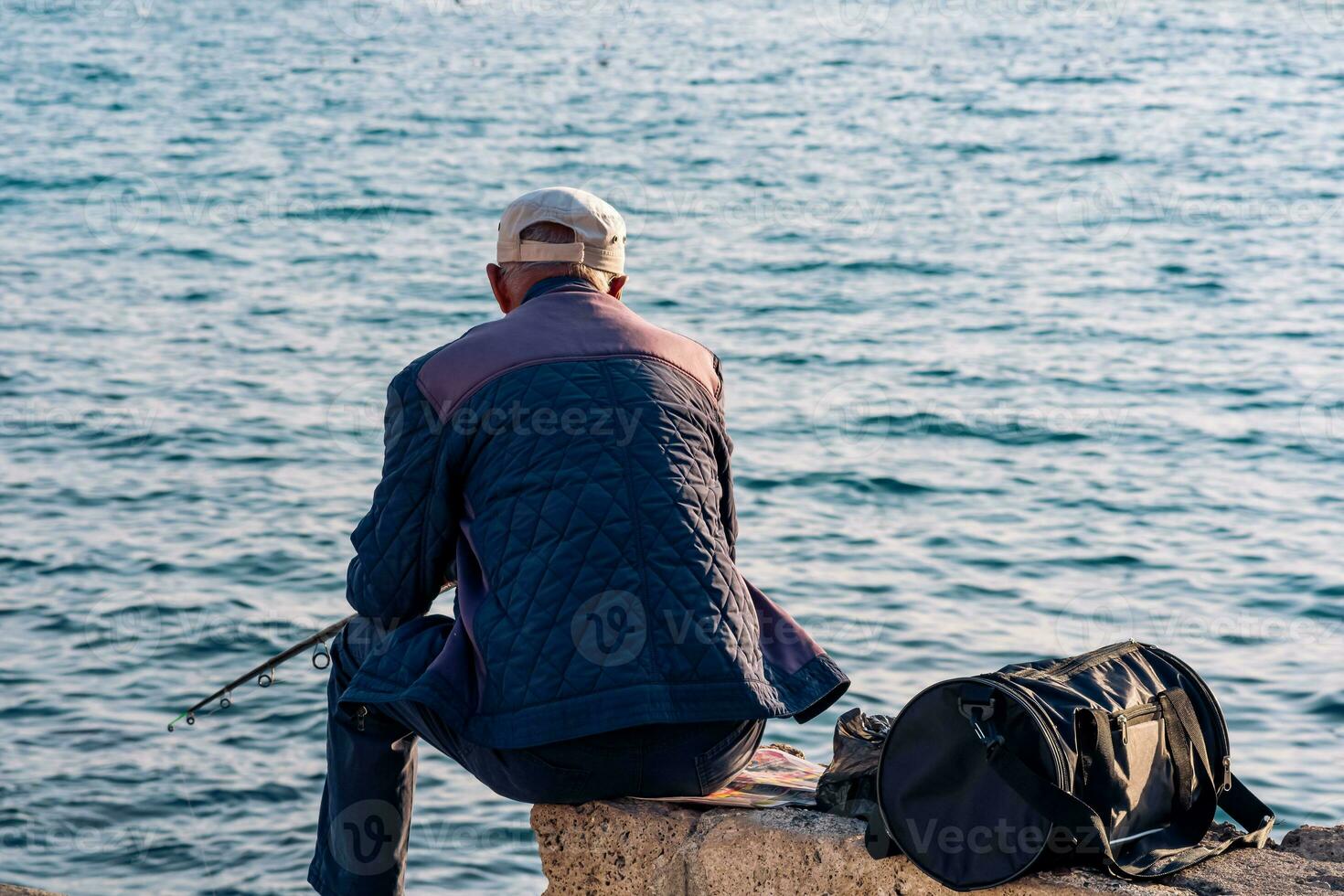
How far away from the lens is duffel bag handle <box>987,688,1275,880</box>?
2.32 m

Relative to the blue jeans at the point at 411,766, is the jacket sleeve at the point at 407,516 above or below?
above

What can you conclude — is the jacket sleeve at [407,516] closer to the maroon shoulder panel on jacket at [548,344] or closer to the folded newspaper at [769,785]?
the maroon shoulder panel on jacket at [548,344]

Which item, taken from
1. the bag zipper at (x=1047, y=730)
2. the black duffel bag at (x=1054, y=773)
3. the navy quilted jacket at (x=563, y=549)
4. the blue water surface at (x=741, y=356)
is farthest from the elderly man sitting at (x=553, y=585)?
the blue water surface at (x=741, y=356)

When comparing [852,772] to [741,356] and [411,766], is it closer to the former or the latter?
[411,766]

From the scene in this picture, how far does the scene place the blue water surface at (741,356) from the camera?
6395 millimetres

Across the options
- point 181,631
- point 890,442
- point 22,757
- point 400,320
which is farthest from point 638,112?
point 22,757

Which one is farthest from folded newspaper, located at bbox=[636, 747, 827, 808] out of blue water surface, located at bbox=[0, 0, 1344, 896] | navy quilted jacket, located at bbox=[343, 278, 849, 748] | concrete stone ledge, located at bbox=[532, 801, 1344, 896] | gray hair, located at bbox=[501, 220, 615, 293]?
blue water surface, located at bbox=[0, 0, 1344, 896]

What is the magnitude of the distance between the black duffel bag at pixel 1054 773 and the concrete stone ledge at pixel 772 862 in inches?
1.9

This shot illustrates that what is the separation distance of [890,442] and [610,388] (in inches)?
284

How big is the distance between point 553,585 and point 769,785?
68cm

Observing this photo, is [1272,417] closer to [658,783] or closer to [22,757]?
[22,757]

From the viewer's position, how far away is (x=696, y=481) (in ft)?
9.00

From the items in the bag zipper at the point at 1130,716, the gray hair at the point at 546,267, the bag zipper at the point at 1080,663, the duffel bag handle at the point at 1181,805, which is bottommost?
the duffel bag handle at the point at 1181,805

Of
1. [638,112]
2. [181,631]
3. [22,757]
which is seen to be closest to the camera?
[22,757]
